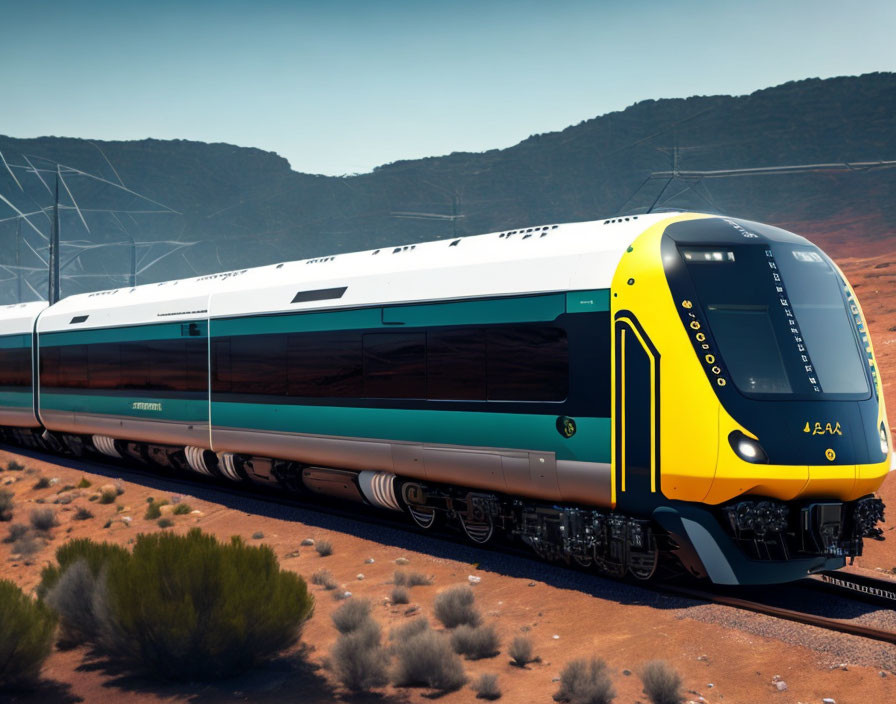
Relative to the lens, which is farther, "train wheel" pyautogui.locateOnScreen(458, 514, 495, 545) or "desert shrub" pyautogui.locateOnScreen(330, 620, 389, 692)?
"train wheel" pyautogui.locateOnScreen(458, 514, 495, 545)

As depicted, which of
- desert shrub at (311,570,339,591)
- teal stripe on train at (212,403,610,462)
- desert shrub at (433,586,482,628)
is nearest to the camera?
desert shrub at (433,586,482,628)

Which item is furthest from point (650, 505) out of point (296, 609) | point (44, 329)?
point (44, 329)

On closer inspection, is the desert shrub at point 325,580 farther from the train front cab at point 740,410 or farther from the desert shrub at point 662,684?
the desert shrub at point 662,684

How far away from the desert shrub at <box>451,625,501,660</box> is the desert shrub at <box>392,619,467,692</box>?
54cm

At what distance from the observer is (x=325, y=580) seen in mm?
A: 11234

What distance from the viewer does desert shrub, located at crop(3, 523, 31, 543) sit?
1527 cm

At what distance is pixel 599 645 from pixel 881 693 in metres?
2.45

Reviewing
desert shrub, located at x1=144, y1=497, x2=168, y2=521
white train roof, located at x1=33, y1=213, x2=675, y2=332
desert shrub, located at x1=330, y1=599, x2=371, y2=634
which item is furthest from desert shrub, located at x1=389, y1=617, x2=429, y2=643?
desert shrub, located at x1=144, y1=497, x2=168, y2=521

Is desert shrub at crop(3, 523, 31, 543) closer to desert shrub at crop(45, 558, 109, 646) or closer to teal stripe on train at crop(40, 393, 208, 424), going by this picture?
teal stripe on train at crop(40, 393, 208, 424)

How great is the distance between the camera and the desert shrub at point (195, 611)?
802 centimetres

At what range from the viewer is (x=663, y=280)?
9602 mm

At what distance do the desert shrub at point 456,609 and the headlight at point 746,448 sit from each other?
3.03 metres

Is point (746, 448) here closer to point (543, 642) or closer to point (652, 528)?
point (652, 528)

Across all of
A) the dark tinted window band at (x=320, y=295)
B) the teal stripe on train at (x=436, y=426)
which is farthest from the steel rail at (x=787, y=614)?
the dark tinted window band at (x=320, y=295)
